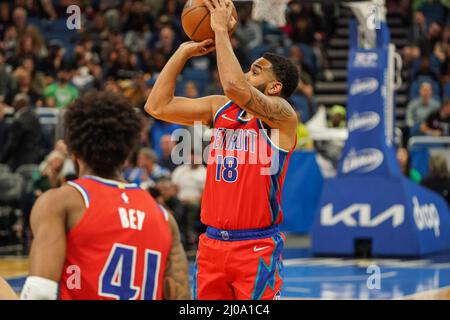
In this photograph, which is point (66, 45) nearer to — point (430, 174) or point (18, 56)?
point (18, 56)

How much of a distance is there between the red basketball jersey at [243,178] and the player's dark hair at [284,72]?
35 centimetres

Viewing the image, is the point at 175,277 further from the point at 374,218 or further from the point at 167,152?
the point at 167,152

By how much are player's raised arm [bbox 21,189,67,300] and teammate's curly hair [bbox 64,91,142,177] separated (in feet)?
1.05

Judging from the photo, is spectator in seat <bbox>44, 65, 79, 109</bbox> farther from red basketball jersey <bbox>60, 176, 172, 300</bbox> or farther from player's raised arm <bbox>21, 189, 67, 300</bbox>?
player's raised arm <bbox>21, 189, 67, 300</bbox>

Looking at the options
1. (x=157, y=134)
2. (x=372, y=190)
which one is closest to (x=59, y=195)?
(x=372, y=190)

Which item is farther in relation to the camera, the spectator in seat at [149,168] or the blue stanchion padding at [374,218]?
the spectator in seat at [149,168]

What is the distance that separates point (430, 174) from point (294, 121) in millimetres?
9788

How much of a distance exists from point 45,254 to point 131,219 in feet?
1.33

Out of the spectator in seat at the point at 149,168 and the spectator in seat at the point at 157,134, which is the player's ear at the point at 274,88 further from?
the spectator in seat at the point at 157,134

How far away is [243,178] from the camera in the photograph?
5.74 m

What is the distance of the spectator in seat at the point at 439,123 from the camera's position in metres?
16.7

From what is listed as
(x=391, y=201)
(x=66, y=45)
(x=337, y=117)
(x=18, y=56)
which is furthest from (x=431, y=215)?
(x=66, y=45)

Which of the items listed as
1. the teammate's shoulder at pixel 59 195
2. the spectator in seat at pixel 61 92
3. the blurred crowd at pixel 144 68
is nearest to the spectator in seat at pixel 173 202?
the blurred crowd at pixel 144 68

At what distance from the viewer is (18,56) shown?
19047 millimetres
